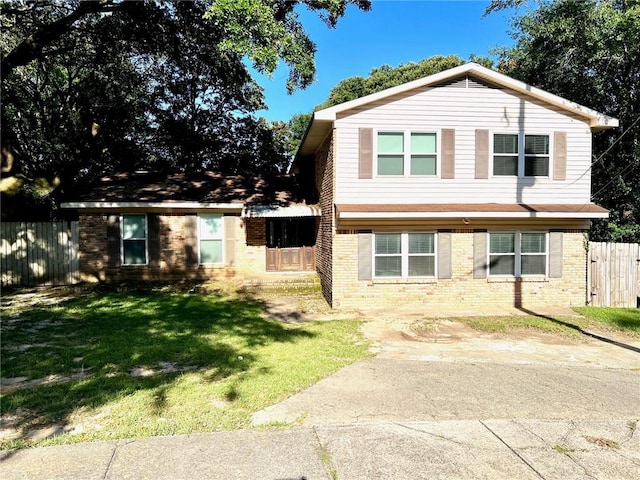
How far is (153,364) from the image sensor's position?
6051mm

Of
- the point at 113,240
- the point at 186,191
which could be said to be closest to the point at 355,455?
the point at 113,240

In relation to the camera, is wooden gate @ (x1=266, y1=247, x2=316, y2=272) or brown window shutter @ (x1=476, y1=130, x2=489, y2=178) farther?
wooden gate @ (x1=266, y1=247, x2=316, y2=272)

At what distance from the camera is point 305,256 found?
47.2ft

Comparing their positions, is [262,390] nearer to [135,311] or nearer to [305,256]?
[135,311]

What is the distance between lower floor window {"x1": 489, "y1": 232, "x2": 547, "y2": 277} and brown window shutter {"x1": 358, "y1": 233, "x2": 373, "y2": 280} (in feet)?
11.3

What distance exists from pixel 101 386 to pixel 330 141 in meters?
8.51

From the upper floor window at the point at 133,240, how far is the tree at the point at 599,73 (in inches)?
588

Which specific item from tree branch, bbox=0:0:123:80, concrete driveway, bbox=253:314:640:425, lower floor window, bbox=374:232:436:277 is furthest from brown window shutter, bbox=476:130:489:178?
tree branch, bbox=0:0:123:80

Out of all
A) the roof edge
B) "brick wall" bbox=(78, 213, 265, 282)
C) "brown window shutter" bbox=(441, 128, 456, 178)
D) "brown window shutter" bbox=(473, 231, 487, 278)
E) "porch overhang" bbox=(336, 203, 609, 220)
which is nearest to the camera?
"porch overhang" bbox=(336, 203, 609, 220)

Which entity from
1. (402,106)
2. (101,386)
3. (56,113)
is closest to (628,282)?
(402,106)

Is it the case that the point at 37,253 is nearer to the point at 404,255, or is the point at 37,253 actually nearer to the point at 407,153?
the point at 404,255

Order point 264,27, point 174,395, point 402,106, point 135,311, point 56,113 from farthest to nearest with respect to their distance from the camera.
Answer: point 56,113
point 402,106
point 135,311
point 264,27
point 174,395

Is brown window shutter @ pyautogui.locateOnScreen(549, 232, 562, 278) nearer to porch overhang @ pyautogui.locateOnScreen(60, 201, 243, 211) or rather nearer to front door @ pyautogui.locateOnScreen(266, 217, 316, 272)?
front door @ pyautogui.locateOnScreen(266, 217, 316, 272)

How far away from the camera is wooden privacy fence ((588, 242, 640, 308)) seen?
1134 cm
